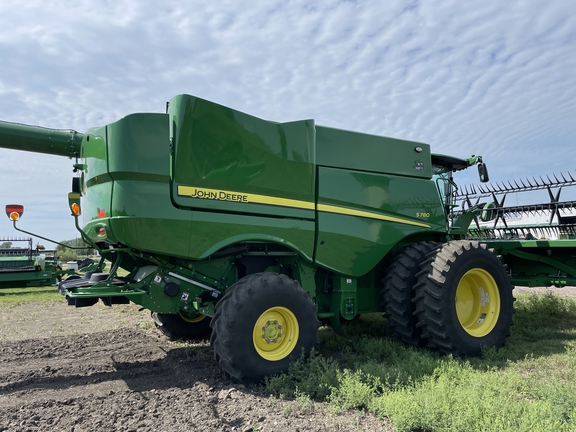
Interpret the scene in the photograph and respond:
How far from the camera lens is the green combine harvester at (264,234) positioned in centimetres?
438

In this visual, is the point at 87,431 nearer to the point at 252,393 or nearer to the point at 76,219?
the point at 252,393

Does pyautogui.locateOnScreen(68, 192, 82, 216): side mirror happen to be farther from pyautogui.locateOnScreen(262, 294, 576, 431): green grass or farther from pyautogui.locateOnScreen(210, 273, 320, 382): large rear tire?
pyautogui.locateOnScreen(262, 294, 576, 431): green grass

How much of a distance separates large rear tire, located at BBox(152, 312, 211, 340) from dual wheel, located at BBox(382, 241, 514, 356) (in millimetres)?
2814

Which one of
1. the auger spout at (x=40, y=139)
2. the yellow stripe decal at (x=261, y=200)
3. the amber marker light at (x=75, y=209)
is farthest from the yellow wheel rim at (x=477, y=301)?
the auger spout at (x=40, y=139)

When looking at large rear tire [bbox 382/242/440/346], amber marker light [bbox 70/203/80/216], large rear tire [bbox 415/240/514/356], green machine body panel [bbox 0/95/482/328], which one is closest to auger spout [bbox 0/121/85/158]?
green machine body panel [bbox 0/95/482/328]

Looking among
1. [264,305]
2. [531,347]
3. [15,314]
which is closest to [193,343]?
[264,305]

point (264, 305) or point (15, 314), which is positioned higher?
point (264, 305)

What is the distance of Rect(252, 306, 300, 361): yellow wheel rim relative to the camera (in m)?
4.52

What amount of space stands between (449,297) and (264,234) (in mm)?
2455

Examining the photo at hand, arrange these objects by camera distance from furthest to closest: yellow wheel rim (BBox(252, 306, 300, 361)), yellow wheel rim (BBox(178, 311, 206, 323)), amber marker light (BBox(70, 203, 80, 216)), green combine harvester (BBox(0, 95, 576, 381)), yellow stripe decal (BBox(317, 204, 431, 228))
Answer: yellow wheel rim (BBox(178, 311, 206, 323))
yellow stripe decal (BBox(317, 204, 431, 228))
amber marker light (BBox(70, 203, 80, 216))
yellow wheel rim (BBox(252, 306, 300, 361))
green combine harvester (BBox(0, 95, 576, 381))

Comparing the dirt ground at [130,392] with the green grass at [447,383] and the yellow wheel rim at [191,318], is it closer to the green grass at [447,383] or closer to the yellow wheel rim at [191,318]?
the green grass at [447,383]

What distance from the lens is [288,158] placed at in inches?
204

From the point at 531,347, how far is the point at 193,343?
15.4 ft

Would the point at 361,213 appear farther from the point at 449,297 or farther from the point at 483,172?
the point at 483,172
